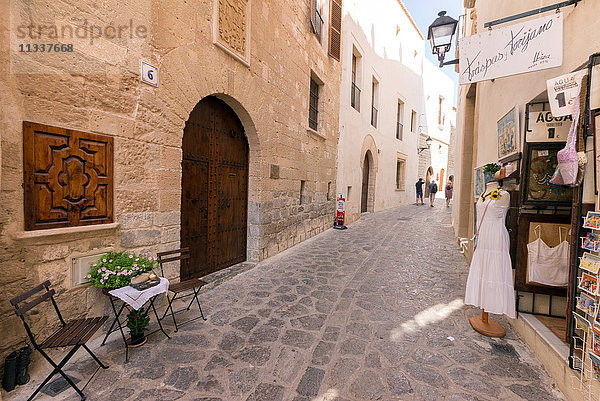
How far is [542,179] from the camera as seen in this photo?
9.32 feet

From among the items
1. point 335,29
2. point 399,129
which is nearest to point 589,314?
point 335,29

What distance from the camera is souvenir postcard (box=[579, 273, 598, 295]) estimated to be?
6.00 feet

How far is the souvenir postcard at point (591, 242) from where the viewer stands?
6.05 feet

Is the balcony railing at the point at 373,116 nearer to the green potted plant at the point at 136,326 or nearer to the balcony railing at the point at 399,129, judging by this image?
the balcony railing at the point at 399,129

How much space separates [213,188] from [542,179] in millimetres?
4102

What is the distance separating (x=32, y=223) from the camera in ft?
7.25

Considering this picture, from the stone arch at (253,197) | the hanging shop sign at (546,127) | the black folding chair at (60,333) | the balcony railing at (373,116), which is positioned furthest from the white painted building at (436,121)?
the black folding chair at (60,333)

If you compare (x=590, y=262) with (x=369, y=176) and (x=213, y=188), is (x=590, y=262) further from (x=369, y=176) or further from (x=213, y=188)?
(x=369, y=176)

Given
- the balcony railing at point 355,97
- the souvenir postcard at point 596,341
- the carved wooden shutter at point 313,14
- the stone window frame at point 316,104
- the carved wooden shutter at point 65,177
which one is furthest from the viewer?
the balcony railing at point 355,97

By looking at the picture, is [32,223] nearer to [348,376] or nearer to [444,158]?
[348,376]

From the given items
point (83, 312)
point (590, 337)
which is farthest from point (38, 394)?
point (590, 337)

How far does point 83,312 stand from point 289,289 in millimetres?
2353

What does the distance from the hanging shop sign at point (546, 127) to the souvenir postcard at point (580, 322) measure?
5.39ft

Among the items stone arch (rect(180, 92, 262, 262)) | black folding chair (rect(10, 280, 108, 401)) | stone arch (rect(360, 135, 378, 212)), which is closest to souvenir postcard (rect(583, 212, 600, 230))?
black folding chair (rect(10, 280, 108, 401))
